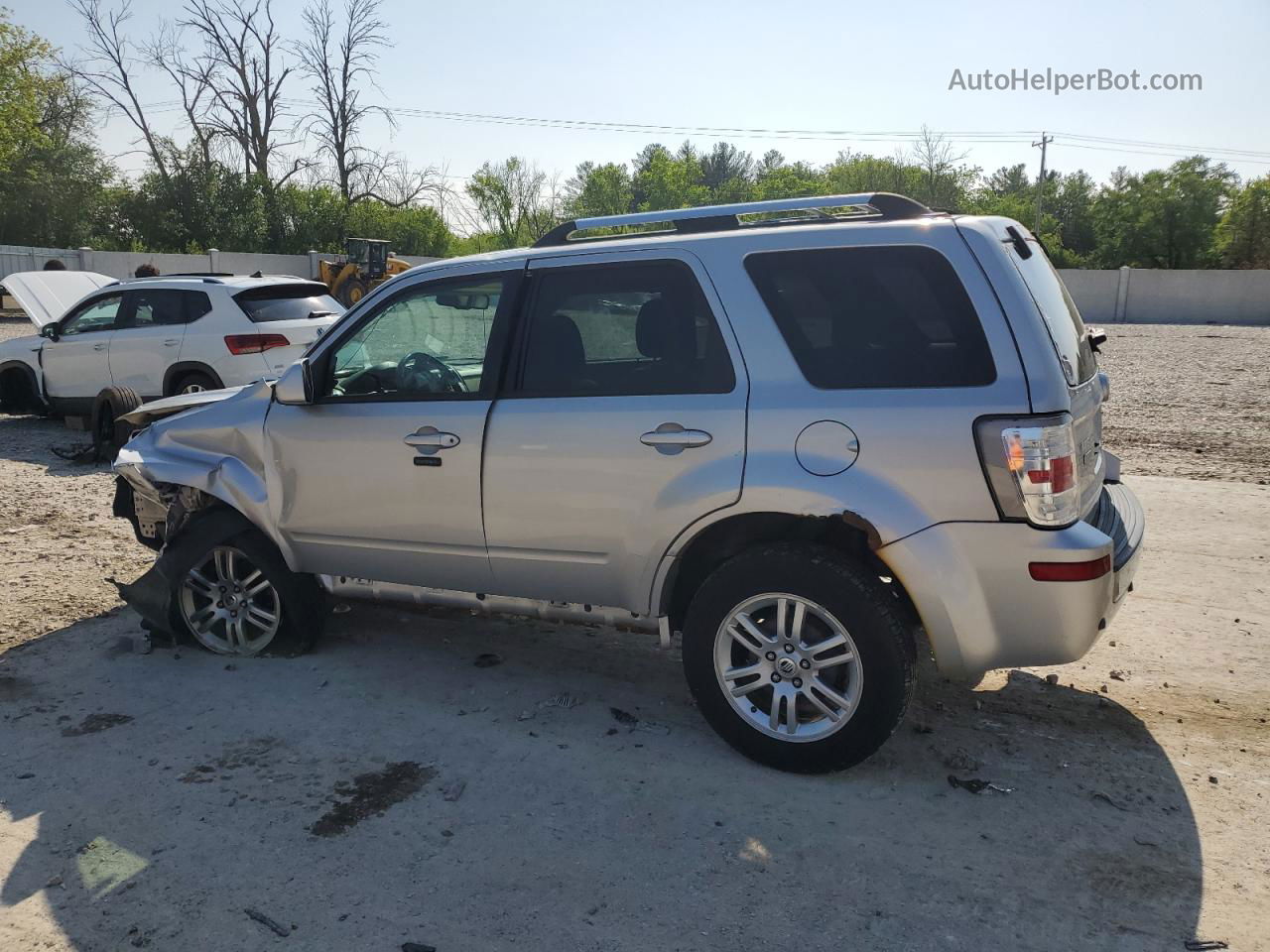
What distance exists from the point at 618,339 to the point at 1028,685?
246 cm

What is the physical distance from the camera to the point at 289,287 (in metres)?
11.4

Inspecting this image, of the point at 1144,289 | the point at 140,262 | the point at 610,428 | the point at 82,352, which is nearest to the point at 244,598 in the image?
the point at 610,428

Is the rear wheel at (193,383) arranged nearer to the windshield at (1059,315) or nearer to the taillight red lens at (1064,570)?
the windshield at (1059,315)

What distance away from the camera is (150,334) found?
1117cm

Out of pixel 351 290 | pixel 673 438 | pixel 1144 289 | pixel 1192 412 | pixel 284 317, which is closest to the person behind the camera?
pixel 673 438

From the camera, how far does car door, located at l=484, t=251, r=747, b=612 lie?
386 centimetres

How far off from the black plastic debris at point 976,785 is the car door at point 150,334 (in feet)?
31.8

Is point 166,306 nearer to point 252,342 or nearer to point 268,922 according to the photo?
point 252,342

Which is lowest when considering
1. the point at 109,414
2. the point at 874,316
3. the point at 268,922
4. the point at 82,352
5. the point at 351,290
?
the point at 268,922

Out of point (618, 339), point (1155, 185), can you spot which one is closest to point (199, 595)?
point (618, 339)

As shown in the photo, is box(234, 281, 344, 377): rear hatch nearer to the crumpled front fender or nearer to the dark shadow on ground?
the crumpled front fender

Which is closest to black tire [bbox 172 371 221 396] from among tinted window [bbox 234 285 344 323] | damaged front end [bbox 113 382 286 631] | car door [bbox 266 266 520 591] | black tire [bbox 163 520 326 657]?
tinted window [bbox 234 285 344 323]

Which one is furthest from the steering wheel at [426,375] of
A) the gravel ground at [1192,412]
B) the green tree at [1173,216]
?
the green tree at [1173,216]

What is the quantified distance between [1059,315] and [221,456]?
389cm
